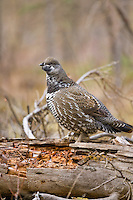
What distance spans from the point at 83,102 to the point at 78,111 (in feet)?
0.60

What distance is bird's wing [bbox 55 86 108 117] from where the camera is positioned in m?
3.94

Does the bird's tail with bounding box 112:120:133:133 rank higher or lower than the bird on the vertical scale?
lower

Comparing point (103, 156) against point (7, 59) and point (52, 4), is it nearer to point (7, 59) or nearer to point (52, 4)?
point (7, 59)

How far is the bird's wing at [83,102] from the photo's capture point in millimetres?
3941

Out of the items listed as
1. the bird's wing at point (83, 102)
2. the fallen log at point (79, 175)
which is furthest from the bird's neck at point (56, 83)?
the fallen log at point (79, 175)

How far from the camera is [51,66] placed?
4.16 meters

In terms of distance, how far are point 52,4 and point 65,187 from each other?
2145 centimetres

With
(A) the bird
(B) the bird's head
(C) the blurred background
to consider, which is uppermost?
(C) the blurred background

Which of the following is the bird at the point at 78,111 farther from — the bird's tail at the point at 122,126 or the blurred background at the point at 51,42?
the blurred background at the point at 51,42

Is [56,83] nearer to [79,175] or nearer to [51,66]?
[51,66]

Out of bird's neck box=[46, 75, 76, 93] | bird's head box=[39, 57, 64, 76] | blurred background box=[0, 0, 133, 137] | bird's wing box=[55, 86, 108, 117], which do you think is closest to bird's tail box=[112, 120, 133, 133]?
bird's wing box=[55, 86, 108, 117]

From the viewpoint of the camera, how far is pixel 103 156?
134 inches

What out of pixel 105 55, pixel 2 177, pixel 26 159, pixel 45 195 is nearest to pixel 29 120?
pixel 26 159

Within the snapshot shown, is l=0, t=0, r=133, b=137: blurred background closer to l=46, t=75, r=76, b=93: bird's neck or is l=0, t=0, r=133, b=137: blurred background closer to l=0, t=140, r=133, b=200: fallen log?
l=46, t=75, r=76, b=93: bird's neck
